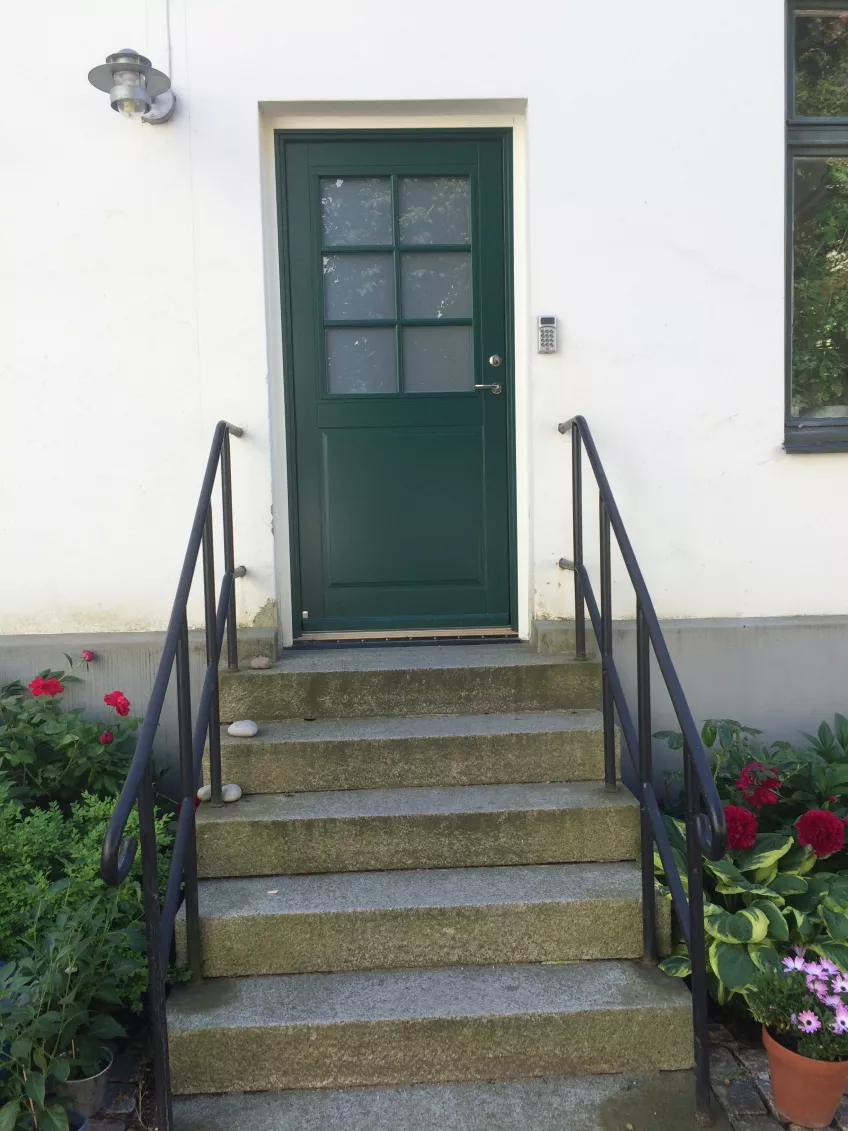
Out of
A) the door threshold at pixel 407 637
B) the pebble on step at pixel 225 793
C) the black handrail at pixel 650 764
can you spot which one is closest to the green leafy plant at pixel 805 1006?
the black handrail at pixel 650 764

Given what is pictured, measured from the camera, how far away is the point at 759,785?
3119 mm

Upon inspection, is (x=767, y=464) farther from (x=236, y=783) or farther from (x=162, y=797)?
(x=162, y=797)

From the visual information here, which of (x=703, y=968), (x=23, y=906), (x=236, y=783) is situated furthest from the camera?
(x=236, y=783)

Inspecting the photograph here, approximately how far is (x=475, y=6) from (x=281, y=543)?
2259 millimetres

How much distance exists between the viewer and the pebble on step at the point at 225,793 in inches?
121

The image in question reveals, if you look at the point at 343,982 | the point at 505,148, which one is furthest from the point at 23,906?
the point at 505,148

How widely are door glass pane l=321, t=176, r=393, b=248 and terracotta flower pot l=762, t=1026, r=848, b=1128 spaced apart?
3.26 m

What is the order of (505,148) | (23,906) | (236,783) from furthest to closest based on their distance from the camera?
(505,148), (236,783), (23,906)

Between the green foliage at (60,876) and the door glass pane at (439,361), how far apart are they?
81.8 inches

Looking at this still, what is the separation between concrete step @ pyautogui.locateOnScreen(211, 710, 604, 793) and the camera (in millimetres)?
3174

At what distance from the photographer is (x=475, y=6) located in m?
3.64

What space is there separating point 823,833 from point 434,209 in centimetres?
284

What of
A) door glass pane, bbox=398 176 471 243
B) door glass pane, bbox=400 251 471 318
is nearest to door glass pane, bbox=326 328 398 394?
door glass pane, bbox=400 251 471 318

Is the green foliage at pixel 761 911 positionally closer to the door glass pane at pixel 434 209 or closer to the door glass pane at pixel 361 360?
the door glass pane at pixel 361 360
